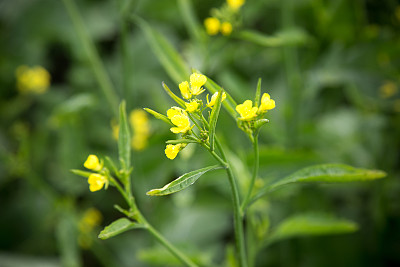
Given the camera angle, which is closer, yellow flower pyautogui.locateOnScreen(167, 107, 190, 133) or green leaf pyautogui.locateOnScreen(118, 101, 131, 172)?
yellow flower pyautogui.locateOnScreen(167, 107, 190, 133)

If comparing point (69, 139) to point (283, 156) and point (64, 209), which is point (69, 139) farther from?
point (283, 156)

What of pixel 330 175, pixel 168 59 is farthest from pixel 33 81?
pixel 330 175

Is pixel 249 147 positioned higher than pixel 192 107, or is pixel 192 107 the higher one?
pixel 192 107

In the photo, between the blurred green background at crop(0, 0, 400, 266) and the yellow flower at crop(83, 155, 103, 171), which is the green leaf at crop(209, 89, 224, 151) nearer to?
the yellow flower at crop(83, 155, 103, 171)

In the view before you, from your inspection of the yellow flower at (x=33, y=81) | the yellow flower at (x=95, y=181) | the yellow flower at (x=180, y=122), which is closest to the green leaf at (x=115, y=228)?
the yellow flower at (x=95, y=181)

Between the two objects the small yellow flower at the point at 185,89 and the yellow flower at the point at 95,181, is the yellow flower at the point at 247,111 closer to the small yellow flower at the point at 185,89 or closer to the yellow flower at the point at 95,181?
the small yellow flower at the point at 185,89

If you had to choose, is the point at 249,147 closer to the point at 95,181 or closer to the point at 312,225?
the point at 312,225

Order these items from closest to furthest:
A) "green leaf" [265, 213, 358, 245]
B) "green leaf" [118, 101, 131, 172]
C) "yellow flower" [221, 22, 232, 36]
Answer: "green leaf" [118, 101, 131, 172]
"green leaf" [265, 213, 358, 245]
"yellow flower" [221, 22, 232, 36]

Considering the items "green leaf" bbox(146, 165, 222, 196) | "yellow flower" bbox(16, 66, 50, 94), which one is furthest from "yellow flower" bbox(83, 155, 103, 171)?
"yellow flower" bbox(16, 66, 50, 94)
